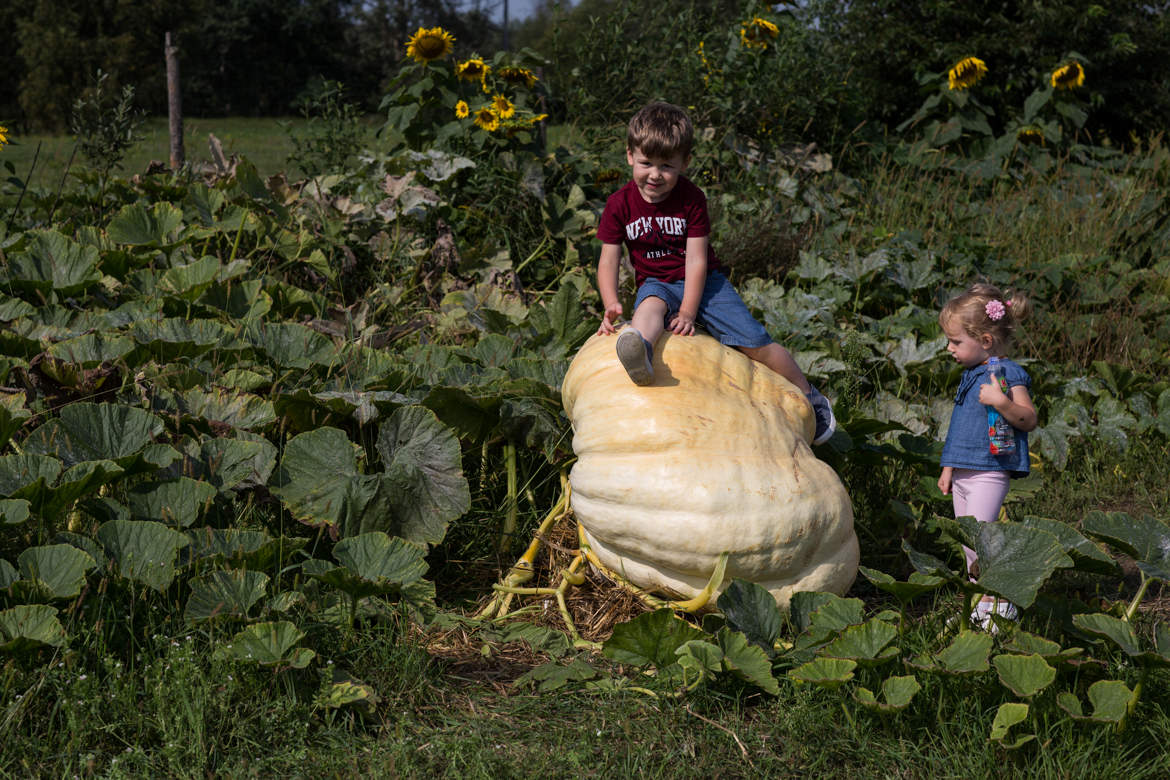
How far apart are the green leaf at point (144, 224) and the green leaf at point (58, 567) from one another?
71.4 inches

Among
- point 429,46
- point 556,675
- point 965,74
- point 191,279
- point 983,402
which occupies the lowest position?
point 556,675

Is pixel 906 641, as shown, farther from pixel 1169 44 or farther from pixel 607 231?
pixel 1169 44

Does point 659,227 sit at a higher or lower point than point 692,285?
higher

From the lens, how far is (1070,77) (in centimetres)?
567

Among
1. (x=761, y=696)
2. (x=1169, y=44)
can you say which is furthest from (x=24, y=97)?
(x=761, y=696)

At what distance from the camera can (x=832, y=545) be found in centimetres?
211

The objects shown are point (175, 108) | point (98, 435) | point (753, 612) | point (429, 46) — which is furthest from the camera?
point (175, 108)

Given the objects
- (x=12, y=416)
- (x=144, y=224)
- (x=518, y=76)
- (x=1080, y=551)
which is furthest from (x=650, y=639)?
(x=518, y=76)

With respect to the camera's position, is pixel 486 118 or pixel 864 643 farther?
pixel 486 118

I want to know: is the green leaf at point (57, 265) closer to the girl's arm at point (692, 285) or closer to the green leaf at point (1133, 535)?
the girl's arm at point (692, 285)

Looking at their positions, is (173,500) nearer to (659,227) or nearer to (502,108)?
(659,227)

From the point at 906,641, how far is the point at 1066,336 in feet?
8.38

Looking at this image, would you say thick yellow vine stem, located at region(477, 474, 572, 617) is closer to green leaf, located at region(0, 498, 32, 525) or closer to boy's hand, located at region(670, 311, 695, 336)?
boy's hand, located at region(670, 311, 695, 336)

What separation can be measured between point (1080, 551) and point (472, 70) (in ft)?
11.6
